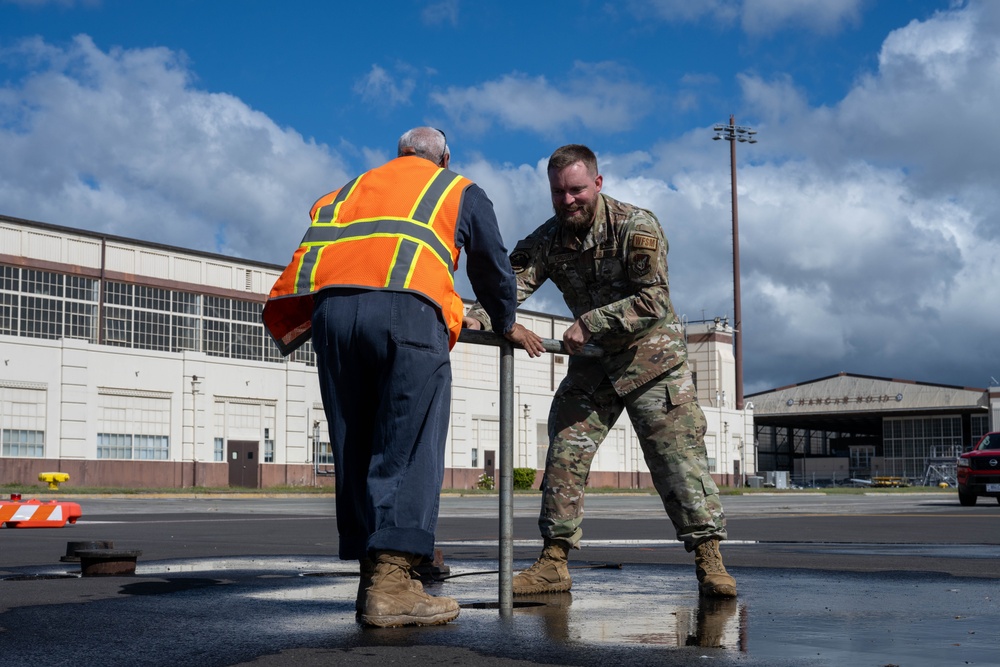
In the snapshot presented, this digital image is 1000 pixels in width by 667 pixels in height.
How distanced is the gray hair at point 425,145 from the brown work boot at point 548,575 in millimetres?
1978

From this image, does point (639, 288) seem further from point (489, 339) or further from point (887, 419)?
point (887, 419)

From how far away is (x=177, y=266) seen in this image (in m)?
51.2

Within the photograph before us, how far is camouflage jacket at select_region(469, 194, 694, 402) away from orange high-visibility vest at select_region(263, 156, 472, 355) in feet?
3.10

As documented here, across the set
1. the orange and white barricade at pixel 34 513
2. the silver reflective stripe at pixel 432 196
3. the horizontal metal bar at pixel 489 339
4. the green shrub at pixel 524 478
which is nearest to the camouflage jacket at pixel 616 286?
the horizontal metal bar at pixel 489 339

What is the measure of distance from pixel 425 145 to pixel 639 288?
4.65ft

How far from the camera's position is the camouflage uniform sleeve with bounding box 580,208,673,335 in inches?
220

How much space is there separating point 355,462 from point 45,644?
48.1 inches

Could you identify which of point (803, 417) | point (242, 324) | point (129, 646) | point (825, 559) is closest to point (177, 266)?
point (242, 324)

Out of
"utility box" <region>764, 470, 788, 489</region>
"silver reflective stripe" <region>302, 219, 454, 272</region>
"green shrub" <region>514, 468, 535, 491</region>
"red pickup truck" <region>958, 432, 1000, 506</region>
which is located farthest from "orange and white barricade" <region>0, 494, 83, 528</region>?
"utility box" <region>764, 470, 788, 489</region>

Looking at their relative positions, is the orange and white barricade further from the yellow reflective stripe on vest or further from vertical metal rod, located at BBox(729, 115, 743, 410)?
vertical metal rod, located at BBox(729, 115, 743, 410)

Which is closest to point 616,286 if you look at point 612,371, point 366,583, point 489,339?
point 612,371

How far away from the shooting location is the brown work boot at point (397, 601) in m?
4.21

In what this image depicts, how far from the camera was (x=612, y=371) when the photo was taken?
19.0 feet

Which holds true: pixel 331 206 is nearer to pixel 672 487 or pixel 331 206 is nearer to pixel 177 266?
pixel 672 487
